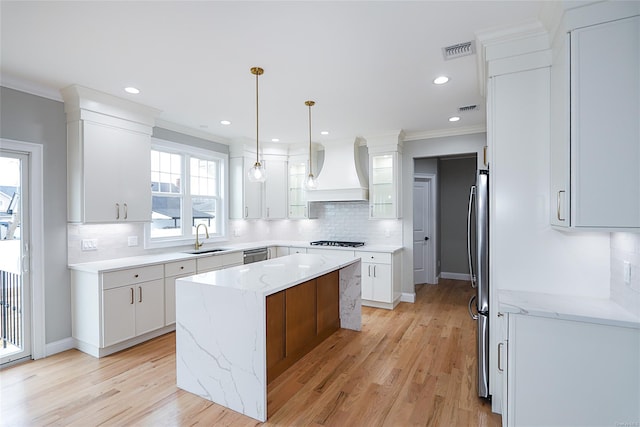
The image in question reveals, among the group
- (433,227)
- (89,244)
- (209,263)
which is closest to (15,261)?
(89,244)

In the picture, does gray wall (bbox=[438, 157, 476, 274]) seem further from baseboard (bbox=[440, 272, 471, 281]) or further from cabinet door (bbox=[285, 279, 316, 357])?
cabinet door (bbox=[285, 279, 316, 357])

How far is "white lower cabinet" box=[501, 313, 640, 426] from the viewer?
1.64 meters

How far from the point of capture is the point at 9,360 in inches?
116

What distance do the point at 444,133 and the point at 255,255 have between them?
3529mm

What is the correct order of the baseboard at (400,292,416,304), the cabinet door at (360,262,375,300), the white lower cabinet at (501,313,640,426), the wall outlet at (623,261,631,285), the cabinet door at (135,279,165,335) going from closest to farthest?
1. the white lower cabinet at (501,313,640,426)
2. the wall outlet at (623,261,631,285)
3. the cabinet door at (135,279,165,335)
4. the cabinet door at (360,262,375,300)
5. the baseboard at (400,292,416,304)

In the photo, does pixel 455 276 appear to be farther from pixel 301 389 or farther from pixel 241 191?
pixel 301 389

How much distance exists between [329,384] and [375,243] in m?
3.04

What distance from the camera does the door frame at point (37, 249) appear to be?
3098mm

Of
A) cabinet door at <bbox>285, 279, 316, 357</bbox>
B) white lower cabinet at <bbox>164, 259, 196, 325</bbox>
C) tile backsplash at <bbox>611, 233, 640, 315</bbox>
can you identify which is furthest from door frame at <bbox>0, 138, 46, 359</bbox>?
tile backsplash at <bbox>611, 233, 640, 315</bbox>

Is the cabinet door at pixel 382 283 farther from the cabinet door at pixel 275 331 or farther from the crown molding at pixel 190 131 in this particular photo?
the crown molding at pixel 190 131

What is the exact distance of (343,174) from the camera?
5293 mm

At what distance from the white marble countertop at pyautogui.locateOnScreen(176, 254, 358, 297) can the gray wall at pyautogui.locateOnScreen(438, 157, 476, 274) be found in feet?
14.0

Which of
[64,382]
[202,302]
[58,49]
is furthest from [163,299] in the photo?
[58,49]

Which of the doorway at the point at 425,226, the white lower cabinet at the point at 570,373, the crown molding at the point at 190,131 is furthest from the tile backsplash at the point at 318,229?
the white lower cabinet at the point at 570,373
